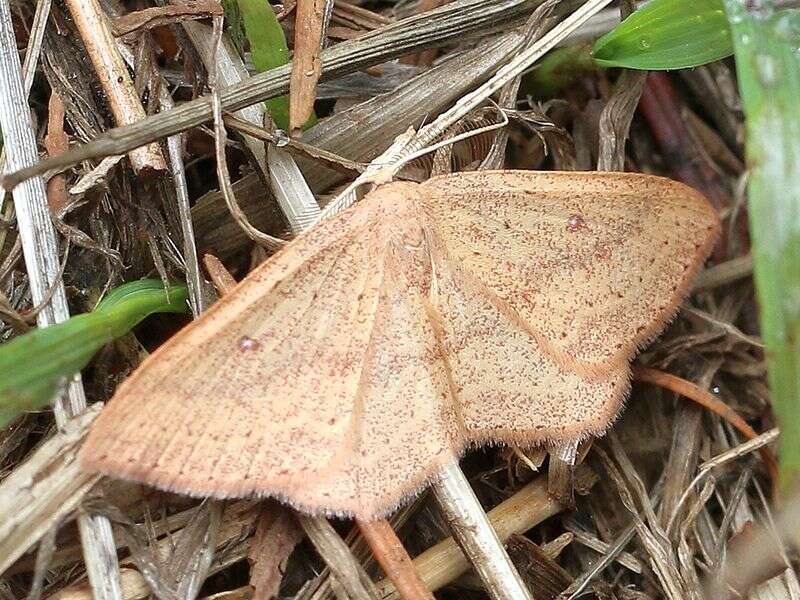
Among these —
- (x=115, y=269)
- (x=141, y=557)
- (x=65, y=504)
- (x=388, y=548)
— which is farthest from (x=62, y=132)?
(x=388, y=548)

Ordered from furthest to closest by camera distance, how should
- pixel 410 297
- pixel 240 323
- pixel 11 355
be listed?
pixel 410 297 < pixel 240 323 < pixel 11 355

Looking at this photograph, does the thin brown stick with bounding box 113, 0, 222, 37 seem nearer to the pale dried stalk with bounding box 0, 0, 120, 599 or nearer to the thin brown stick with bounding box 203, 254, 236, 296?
the pale dried stalk with bounding box 0, 0, 120, 599

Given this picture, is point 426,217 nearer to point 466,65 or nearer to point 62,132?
point 466,65

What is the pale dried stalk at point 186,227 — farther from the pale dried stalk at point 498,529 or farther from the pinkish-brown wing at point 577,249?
the pale dried stalk at point 498,529

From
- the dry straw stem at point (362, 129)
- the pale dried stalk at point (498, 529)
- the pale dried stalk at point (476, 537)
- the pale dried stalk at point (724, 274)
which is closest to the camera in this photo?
the pale dried stalk at point (476, 537)

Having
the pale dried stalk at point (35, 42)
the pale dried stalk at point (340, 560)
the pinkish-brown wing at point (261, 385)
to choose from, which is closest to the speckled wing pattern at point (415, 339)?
the pinkish-brown wing at point (261, 385)

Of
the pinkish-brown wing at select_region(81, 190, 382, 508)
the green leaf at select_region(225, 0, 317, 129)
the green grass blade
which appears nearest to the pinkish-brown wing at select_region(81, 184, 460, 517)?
the pinkish-brown wing at select_region(81, 190, 382, 508)

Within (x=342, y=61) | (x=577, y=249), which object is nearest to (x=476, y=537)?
(x=577, y=249)
